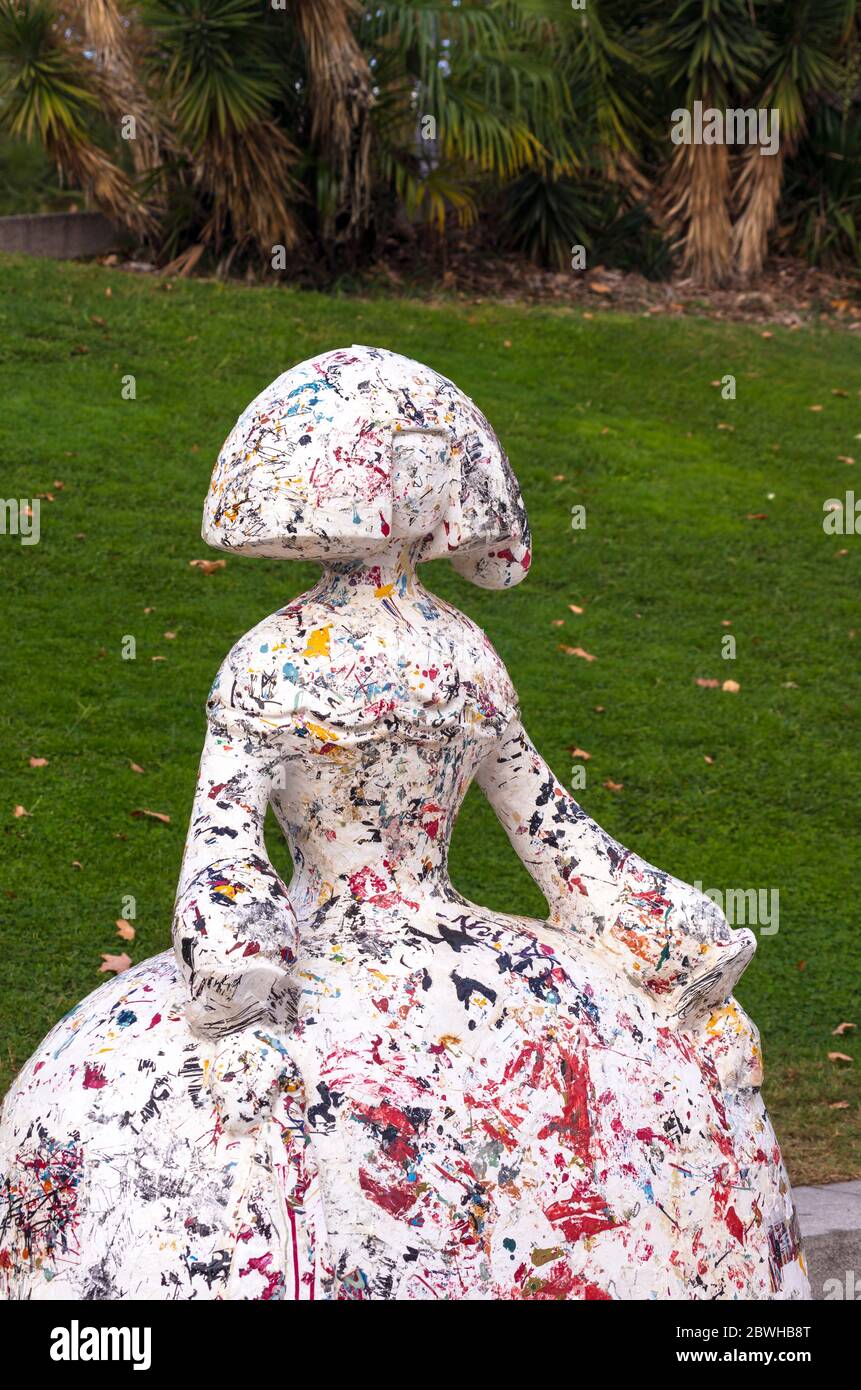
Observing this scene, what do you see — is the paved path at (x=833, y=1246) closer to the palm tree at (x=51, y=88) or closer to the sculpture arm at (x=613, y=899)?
the sculpture arm at (x=613, y=899)

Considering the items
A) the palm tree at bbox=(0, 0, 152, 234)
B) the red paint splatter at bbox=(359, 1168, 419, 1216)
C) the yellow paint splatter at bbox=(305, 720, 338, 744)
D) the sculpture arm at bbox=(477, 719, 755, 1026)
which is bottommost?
the red paint splatter at bbox=(359, 1168, 419, 1216)

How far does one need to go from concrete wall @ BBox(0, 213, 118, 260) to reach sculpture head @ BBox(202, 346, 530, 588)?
36.4 ft

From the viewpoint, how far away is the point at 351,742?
2422mm

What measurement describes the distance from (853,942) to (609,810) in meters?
1.16

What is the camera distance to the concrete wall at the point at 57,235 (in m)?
12.9

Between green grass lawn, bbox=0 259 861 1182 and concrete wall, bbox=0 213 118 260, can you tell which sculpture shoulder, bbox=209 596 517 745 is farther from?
concrete wall, bbox=0 213 118 260

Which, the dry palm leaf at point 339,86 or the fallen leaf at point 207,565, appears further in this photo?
the dry palm leaf at point 339,86

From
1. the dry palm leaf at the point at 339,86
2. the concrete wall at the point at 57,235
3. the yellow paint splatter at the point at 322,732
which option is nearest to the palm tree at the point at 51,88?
the concrete wall at the point at 57,235

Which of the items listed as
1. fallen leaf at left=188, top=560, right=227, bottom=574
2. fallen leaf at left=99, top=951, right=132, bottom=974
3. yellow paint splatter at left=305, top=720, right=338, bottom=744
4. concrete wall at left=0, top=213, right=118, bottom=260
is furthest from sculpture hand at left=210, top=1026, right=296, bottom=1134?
concrete wall at left=0, top=213, right=118, bottom=260

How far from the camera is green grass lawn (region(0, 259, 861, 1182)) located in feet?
18.4

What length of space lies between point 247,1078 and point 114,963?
3.09 metres

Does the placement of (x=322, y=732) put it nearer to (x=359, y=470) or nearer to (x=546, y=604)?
(x=359, y=470)

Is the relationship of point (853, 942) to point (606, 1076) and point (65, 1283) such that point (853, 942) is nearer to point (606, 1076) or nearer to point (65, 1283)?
point (606, 1076)
